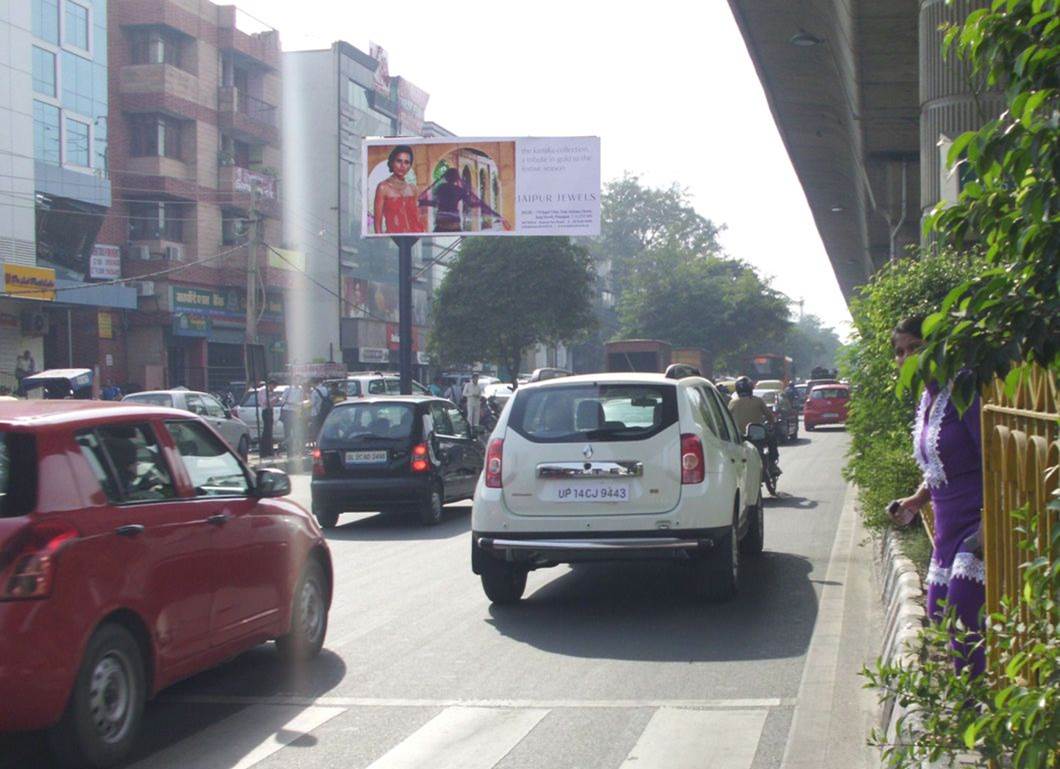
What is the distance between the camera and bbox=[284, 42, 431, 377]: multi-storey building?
60312 millimetres

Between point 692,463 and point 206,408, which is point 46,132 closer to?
point 206,408

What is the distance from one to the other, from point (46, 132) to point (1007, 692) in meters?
41.1

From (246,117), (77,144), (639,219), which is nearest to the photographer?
(77,144)

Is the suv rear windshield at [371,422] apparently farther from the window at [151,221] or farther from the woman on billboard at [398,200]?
the window at [151,221]

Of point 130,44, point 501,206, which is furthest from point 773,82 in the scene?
point 130,44

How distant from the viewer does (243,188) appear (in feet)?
164

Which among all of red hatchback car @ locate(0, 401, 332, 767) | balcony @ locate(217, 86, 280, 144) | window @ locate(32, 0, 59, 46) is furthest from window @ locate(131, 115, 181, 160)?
red hatchback car @ locate(0, 401, 332, 767)

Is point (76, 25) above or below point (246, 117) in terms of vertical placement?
above

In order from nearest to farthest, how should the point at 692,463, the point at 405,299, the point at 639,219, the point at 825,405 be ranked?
1. the point at 692,463
2. the point at 405,299
3. the point at 825,405
4. the point at 639,219

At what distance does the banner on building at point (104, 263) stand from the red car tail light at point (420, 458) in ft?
102

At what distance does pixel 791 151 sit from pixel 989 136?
1177 inches

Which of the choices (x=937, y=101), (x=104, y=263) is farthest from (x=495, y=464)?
(x=104, y=263)

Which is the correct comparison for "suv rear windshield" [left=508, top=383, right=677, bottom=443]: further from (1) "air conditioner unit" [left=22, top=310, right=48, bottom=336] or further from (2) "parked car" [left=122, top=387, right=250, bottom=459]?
(1) "air conditioner unit" [left=22, top=310, right=48, bottom=336]

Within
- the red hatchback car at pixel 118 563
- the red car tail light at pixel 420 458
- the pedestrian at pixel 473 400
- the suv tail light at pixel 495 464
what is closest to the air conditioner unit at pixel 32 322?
the pedestrian at pixel 473 400
